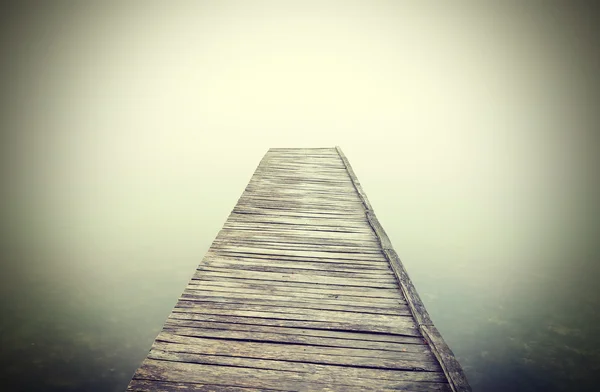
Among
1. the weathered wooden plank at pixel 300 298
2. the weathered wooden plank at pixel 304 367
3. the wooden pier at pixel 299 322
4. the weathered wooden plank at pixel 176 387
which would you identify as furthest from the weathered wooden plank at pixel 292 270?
the weathered wooden plank at pixel 176 387

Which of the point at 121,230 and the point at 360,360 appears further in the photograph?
the point at 121,230

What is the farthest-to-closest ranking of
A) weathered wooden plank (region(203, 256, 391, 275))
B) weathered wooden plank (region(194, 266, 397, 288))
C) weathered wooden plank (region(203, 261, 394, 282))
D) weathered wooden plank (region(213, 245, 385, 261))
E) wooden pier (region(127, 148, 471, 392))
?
weathered wooden plank (region(213, 245, 385, 261))
weathered wooden plank (region(203, 256, 391, 275))
weathered wooden plank (region(203, 261, 394, 282))
weathered wooden plank (region(194, 266, 397, 288))
wooden pier (region(127, 148, 471, 392))

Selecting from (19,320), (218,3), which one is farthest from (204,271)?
(218,3)

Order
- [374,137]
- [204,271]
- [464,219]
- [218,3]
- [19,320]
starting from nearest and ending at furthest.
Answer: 1. [204,271]
2. [19,320]
3. [464,219]
4. [374,137]
5. [218,3]

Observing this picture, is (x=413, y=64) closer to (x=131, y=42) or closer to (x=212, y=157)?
(x=212, y=157)

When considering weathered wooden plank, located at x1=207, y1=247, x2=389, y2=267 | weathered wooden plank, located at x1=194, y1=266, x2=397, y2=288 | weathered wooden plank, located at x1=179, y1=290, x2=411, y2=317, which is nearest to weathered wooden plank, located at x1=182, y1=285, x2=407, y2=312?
weathered wooden plank, located at x1=179, y1=290, x2=411, y2=317

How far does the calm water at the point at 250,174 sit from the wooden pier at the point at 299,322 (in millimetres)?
3070

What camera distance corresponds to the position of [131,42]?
106 meters

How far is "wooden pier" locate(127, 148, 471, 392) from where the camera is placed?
2.41m

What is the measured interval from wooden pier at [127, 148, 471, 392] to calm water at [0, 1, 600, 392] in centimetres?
307

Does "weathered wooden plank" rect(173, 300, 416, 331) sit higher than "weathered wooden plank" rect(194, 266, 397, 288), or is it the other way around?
"weathered wooden plank" rect(194, 266, 397, 288)

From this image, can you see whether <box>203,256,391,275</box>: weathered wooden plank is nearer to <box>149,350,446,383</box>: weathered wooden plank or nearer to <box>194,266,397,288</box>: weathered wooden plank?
<box>194,266,397,288</box>: weathered wooden plank

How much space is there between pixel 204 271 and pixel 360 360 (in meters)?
1.88

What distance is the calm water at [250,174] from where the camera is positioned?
21.0 feet
